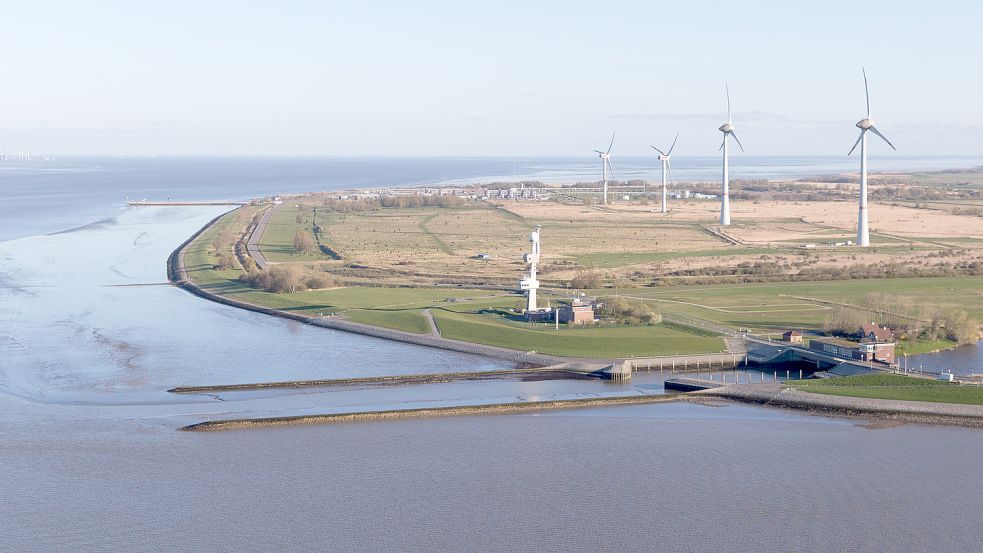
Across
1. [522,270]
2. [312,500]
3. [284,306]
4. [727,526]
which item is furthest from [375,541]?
Answer: [522,270]

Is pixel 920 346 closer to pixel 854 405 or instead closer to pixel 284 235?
pixel 854 405

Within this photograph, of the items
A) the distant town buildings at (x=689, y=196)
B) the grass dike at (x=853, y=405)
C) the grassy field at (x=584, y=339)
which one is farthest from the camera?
the distant town buildings at (x=689, y=196)

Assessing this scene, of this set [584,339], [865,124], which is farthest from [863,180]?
[584,339]

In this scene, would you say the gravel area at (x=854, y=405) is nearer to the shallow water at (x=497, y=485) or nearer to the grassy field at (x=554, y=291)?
the shallow water at (x=497, y=485)

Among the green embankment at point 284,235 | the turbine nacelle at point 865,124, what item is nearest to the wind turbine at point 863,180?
the turbine nacelle at point 865,124

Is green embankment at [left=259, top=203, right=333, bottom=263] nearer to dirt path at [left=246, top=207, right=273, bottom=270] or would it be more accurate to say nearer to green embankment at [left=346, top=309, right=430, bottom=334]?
dirt path at [left=246, top=207, right=273, bottom=270]

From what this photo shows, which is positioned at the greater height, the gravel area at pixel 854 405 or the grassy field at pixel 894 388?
the grassy field at pixel 894 388

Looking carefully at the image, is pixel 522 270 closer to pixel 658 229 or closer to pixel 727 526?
pixel 658 229

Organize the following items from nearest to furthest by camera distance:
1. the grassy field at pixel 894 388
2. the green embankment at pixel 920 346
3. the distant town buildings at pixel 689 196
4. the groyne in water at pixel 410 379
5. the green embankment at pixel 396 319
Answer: the grassy field at pixel 894 388 → the groyne in water at pixel 410 379 → the green embankment at pixel 920 346 → the green embankment at pixel 396 319 → the distant town buildings at pixel 689 196
